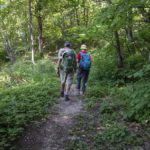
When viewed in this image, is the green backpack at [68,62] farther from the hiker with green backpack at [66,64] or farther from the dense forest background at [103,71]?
the dense forest background at [103,71]

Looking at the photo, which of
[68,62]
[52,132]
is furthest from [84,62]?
[52,132]

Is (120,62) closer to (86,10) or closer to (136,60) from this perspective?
(136,60)

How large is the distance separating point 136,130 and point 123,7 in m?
2.99

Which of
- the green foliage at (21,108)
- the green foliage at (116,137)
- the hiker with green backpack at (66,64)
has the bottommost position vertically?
the green foliage at (116,137)

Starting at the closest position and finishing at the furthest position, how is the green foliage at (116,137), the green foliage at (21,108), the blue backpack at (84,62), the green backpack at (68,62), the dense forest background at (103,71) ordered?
the green foliage at (116,137)
the green foliage at (21,108)
the dense forest background at (103,71)
the green backpack at (68,62)
the blue backpack at (84,62)

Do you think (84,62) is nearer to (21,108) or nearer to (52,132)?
(21,108)

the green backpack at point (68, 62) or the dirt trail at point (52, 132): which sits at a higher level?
the green backpack at point (68, 62)

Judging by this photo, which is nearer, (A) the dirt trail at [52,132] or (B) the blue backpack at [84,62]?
(A) the dirt trail at [52,132]

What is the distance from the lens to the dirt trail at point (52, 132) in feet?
20.1

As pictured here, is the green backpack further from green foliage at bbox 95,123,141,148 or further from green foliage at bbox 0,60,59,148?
green foliage at bbox 95,123,141,148

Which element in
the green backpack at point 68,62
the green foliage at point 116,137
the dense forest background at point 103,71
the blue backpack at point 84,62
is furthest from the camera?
the blue backpack at point 84,62

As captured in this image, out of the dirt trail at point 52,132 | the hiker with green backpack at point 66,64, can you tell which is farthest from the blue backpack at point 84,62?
the dirt trail at point 52,132

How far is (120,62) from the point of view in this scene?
41.7 feet

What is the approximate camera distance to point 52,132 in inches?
270
